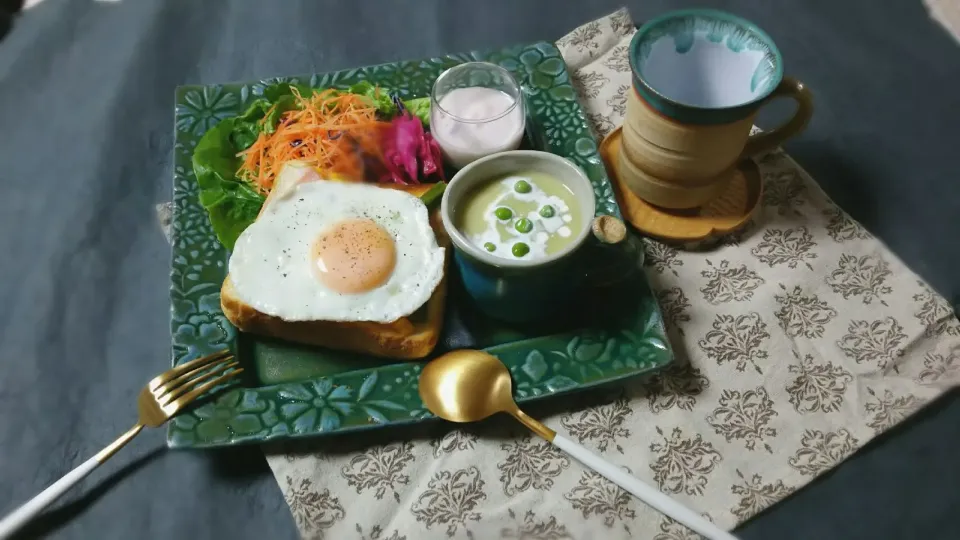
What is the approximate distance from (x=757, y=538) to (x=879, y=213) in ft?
3.50

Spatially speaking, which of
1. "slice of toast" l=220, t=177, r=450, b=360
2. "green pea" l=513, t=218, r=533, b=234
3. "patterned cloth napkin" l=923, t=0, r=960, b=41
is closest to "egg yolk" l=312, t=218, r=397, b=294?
"slice of toast" l=220, t=177, r=450, b=360

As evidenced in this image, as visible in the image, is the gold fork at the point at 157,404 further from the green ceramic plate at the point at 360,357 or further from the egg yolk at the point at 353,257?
the egg yolk at the point at 353,257

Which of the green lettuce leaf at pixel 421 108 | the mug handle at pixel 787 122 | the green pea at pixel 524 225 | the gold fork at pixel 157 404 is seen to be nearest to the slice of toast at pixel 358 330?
the gold fork at pixel 157 404

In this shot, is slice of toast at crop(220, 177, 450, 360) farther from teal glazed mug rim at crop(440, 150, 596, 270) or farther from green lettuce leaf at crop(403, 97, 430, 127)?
green lettuce leaf at crop(403, 97, 430, 127)

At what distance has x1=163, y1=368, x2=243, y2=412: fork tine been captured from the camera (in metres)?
1.60

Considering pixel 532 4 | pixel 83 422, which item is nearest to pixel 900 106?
pixel 532 4

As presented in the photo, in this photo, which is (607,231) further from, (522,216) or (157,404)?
(157,404)

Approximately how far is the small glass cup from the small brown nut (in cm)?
55

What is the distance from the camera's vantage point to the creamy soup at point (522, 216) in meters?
1.63

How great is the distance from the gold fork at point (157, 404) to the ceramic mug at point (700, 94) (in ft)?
3.82

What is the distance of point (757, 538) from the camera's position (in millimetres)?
1584

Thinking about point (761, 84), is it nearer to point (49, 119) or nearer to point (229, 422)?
point (229, 422)

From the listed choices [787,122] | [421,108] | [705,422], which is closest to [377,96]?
[421,108]

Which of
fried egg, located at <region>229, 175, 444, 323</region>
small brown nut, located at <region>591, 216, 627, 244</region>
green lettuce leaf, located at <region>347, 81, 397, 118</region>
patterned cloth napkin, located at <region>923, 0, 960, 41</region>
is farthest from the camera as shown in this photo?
patterned cloth napkin, located at <region>923, 0, 960, 41</region>
